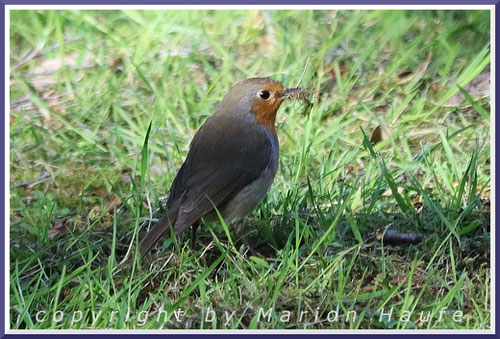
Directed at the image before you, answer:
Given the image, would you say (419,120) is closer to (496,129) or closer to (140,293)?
(496,129)

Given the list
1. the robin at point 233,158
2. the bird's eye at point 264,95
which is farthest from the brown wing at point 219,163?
the bird's eye at point 264,95

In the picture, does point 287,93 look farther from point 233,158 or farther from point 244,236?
point 244,236

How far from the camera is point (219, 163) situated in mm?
5105

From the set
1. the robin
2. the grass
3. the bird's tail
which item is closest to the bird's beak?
the robin

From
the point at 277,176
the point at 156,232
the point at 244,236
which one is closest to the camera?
the point at 156,232

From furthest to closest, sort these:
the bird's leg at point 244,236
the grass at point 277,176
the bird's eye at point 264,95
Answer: the bird's eye at point 264,95 → the bird's leg at point 244,236 → the grass at point 277,176

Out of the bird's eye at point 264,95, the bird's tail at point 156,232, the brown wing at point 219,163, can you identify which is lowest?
the bird's tail at point 156,232

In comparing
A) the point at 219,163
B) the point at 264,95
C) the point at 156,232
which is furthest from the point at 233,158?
the point at 156,232

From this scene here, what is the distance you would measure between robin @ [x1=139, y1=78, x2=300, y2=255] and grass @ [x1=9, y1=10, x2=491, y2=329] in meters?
0.15

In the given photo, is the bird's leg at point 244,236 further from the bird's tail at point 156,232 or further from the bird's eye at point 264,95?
the bird's eye at point 264,95

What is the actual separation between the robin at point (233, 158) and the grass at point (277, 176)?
5.9 inches

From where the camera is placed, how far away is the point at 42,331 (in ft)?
15.3

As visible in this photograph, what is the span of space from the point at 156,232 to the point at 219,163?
1.65ft

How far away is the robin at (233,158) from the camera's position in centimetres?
499
